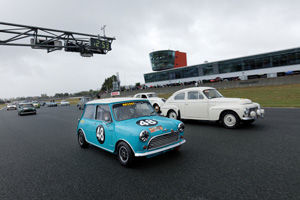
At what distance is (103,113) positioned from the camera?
15.6ft

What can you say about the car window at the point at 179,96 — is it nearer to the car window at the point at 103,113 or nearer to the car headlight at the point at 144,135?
the car window at the point at 103,113

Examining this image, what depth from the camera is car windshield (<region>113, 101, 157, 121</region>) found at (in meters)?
4.47

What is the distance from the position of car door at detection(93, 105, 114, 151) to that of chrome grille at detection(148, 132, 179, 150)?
3.49 ft

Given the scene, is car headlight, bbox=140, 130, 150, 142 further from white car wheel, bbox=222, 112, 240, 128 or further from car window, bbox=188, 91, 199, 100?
car window, bbox=188, 91, 199, 100

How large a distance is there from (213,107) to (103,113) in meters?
4.72

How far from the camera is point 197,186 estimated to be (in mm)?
2990

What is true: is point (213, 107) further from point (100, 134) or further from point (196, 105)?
point (100, 134)

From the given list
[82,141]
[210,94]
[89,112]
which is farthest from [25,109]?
[210,94]

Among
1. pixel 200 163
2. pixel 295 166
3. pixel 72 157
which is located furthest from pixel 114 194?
pixel 295 166

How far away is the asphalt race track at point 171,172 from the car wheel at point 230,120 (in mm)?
1253

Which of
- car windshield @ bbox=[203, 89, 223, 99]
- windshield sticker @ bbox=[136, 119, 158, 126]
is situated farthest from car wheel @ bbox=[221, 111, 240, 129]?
windshield sticker @ bbox=[136, 119, 158, 126]

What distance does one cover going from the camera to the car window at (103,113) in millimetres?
4566

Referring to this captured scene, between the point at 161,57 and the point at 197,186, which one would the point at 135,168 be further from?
the point at 161,57

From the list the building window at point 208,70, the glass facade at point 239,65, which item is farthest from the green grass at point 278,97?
the building window at point 208,70
